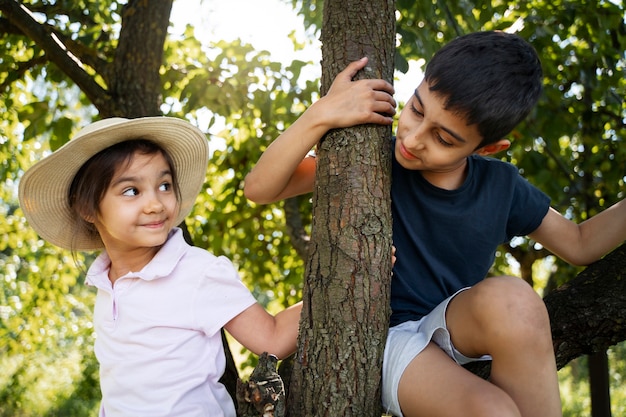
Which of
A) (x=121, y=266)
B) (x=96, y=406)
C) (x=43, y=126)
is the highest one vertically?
(x=43, y=126)

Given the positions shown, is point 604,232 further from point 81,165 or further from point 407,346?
point 81,165

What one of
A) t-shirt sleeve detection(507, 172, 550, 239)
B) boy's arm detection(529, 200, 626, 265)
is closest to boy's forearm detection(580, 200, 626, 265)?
boy's arm detection(529, 200, 626, 265)

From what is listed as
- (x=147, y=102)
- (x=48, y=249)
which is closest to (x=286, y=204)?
(x=147, y=102)

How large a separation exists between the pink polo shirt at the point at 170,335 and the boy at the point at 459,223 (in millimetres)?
267

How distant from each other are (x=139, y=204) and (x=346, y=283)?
0.59 m

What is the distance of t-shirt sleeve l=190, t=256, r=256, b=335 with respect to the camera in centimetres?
170

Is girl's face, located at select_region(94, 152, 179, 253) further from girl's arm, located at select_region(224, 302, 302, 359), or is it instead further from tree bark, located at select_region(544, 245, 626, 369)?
tree bark, located at select_region(544, 245, 626, 369)

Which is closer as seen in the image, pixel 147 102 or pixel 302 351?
pixel 302 351

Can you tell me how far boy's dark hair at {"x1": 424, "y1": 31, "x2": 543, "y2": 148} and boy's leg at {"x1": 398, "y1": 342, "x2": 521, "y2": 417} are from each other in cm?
56

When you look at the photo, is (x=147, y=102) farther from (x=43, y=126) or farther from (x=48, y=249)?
(x=48, y=249)

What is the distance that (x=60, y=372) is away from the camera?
340 inches

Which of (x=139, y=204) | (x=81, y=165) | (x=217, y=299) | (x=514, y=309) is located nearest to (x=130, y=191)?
(x=139, y=204)

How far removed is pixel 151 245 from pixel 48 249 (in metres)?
3.39

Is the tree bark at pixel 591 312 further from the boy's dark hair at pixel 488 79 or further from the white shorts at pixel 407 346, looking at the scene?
the boy's dark hair at pixel 488 79
